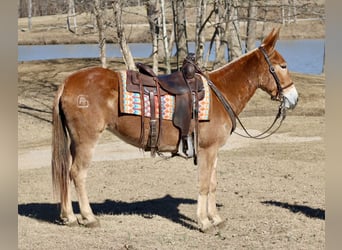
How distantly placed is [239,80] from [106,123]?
61.9 inches

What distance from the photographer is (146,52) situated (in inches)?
1371

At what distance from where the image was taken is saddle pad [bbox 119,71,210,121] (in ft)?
20.3

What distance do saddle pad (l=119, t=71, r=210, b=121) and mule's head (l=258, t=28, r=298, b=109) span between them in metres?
0.74

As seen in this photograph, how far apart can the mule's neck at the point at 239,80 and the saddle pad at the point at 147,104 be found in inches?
14.7

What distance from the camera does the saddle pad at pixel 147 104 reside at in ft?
20.3

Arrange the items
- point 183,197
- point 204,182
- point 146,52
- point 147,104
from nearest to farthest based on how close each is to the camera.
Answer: point 147,104 < point 204,182 < point 183,197 < point 146,52

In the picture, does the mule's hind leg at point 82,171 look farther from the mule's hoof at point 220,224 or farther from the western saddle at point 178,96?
the mule's hoof at point 220,224

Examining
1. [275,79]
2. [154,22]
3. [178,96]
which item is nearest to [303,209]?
[275,79]

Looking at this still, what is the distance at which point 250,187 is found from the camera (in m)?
8.97

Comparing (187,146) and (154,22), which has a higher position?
(154,22)

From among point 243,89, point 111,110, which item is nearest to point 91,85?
point 111,110

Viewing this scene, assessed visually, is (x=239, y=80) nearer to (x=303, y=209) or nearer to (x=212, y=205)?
(x=212, y=205)

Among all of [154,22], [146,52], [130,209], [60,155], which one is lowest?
[146,52]

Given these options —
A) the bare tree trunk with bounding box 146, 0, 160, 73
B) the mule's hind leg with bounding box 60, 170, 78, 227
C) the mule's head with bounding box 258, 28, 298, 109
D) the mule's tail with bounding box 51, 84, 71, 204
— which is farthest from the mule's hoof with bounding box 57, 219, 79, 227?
the bare tree trunk with bounding box 146, 0, 160, 73
